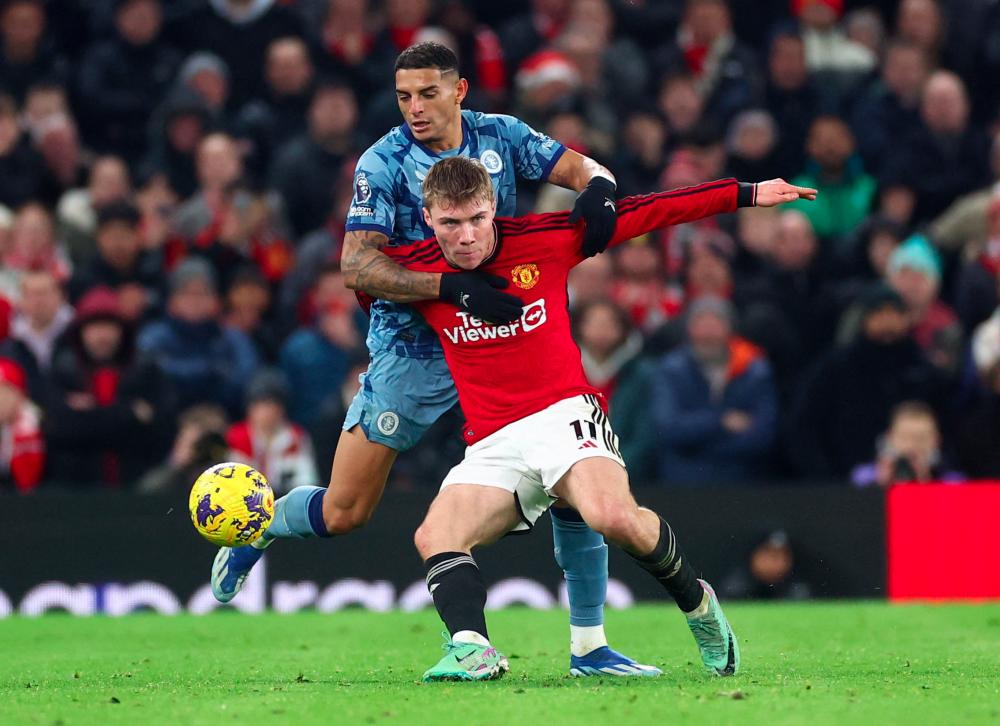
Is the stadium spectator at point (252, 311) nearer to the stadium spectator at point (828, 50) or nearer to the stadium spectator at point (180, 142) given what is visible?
the stadium spectator at point (180, 142)

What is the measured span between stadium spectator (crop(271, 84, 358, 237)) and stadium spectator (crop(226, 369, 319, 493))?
8.82ft

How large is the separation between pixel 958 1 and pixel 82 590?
31.4ft

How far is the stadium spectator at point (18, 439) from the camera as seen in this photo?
39.5 ft

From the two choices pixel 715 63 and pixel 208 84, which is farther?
pixel 715 63

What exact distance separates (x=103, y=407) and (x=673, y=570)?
6372 millimetres

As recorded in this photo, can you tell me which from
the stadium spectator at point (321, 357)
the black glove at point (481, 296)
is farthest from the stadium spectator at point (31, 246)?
the black glove at point (481, 296)

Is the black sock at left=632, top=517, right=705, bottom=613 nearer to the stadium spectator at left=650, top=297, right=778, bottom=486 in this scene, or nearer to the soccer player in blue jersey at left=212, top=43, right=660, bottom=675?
the soccer player in blue jersey at left=212, top=43, right=660, bottom=675

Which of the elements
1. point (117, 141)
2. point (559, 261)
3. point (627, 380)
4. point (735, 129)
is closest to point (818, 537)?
point (627, 380)

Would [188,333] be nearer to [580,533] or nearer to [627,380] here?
[627,380]

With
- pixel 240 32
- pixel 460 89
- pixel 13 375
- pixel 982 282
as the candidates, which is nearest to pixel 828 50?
pixel 982 282

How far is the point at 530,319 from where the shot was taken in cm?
712

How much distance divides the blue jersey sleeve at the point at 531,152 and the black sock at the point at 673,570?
184 cm

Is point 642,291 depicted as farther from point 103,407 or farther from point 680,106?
point 103,407

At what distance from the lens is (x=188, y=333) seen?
13.0 meters
